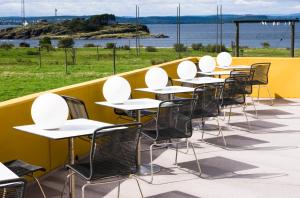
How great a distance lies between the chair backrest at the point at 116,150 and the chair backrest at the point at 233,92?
12.1ft

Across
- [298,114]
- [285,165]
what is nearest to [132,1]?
[298,114]

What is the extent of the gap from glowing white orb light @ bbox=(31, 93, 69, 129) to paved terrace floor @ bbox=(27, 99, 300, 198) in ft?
2.59

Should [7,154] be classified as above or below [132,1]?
below

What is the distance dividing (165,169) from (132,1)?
2781 cm

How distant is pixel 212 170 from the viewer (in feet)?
18.5

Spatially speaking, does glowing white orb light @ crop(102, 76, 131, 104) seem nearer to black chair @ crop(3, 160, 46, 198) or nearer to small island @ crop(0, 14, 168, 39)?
black chair @ crop(3, 160, 46, 198)

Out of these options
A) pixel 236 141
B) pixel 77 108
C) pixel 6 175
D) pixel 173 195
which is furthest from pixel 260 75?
pixel 6 175

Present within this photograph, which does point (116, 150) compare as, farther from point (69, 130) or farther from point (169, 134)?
A: point (169, 134)

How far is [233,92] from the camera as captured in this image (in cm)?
762

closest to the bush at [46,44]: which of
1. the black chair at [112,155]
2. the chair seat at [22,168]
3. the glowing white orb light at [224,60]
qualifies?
the glowing white orb light at [224,60]

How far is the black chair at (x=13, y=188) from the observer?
2533mm

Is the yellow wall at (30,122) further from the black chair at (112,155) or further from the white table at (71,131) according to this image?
the black chair at (112,155)

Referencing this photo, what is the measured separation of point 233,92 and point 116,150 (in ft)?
13.1

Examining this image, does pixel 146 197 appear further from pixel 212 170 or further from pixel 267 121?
pixel 267 121
